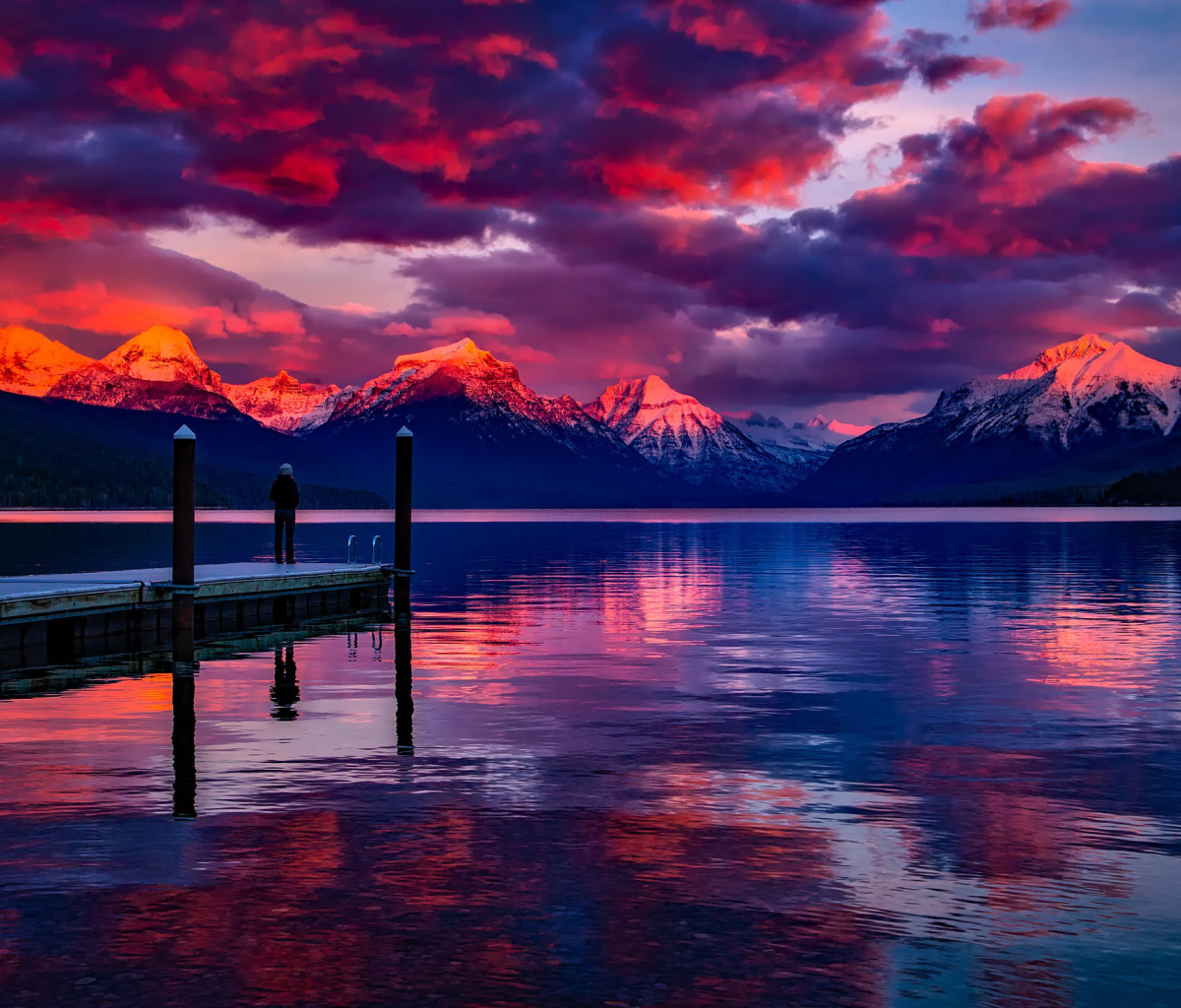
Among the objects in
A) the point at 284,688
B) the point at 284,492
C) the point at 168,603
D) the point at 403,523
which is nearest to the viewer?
the point at 284,688

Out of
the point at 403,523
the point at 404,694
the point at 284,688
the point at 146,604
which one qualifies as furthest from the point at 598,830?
the point at 403,523

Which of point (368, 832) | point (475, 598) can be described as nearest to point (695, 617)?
point (475, 598)

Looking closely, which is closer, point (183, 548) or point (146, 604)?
point (183, 548)

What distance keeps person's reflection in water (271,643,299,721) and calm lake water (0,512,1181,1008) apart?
19 centimetres

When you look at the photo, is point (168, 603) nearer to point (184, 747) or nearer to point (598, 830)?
point (184, 747)

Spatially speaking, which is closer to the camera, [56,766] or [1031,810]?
[1031,810]

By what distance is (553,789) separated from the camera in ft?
65.8

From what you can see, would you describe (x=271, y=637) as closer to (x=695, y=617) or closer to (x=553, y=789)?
(x=695, y=617)

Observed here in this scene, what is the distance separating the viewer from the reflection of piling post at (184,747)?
18.9 meters

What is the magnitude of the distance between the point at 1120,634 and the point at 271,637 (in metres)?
26.1

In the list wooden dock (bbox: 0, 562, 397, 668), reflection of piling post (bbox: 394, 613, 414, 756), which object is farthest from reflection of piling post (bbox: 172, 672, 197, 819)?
wooden dock (bbox: 0, 562, 397, 668)

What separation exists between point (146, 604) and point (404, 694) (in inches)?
506

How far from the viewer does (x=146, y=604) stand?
132ft

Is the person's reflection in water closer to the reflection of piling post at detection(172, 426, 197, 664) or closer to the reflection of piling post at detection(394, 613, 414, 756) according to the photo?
the reflection of piling post at detection(394, 613, 414, 756)
